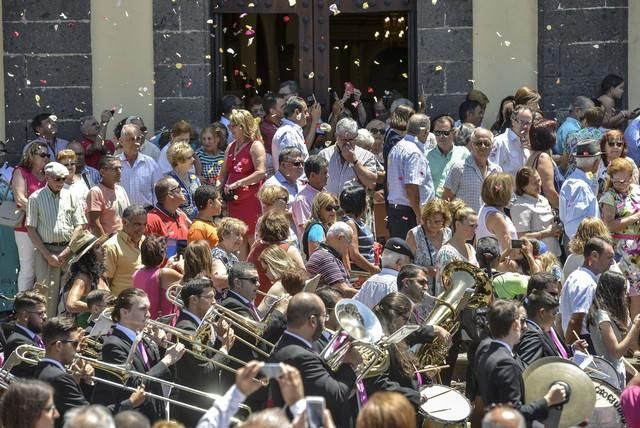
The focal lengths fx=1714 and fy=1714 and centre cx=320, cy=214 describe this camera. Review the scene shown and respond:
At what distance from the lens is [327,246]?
10820mm

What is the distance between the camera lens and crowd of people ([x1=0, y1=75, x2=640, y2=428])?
8.67m

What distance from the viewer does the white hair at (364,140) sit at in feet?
43.0

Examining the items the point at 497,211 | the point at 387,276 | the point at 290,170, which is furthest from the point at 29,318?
the point at 497,211

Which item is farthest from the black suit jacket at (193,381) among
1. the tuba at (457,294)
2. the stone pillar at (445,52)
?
the stone pillar at (445,52)

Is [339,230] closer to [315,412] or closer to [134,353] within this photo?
[134,353]

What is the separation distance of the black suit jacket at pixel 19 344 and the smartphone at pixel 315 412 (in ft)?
9.59

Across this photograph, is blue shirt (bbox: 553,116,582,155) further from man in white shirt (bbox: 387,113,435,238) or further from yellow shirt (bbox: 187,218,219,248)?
yellow shirt (bbox: 187,218,219,248)

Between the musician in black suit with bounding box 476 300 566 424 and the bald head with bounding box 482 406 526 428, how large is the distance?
1452 mm

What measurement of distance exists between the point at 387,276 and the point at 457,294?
1.59 feet

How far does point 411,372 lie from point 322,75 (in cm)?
614

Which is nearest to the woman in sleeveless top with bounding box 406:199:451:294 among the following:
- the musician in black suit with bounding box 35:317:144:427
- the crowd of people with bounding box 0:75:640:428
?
the crowd of people with bounding box 0:75:640:428

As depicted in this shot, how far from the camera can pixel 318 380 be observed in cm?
850

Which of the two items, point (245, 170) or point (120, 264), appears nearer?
point (120, 264)

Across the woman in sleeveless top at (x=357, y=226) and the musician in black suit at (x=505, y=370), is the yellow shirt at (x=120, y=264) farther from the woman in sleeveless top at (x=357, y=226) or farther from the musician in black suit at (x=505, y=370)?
the musician in black suit at (x=505, y=370)
